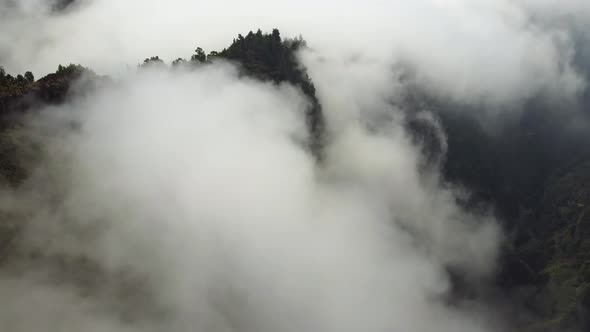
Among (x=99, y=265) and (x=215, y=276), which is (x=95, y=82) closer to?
(x=99, y=265)

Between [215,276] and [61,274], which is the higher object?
[215,276]

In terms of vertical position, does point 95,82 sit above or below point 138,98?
below

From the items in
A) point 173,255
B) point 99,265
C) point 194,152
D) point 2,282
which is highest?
point 194,152

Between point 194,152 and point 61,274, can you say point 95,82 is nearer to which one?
point 194,152

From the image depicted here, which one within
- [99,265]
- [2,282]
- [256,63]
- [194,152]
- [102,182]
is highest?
[256,63]

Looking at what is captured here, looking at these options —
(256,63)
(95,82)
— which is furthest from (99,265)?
(256,63)

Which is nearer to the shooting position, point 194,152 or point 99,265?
point 99,265

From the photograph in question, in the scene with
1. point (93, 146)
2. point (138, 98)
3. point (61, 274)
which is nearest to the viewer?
point (61, 274)

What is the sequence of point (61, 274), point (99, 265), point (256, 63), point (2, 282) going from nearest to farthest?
1. point (2, 282)
2. point (61, 274)
3. point (99, 265)
4. point (256, 63)

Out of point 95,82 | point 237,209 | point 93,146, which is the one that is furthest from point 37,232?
point 237,209
